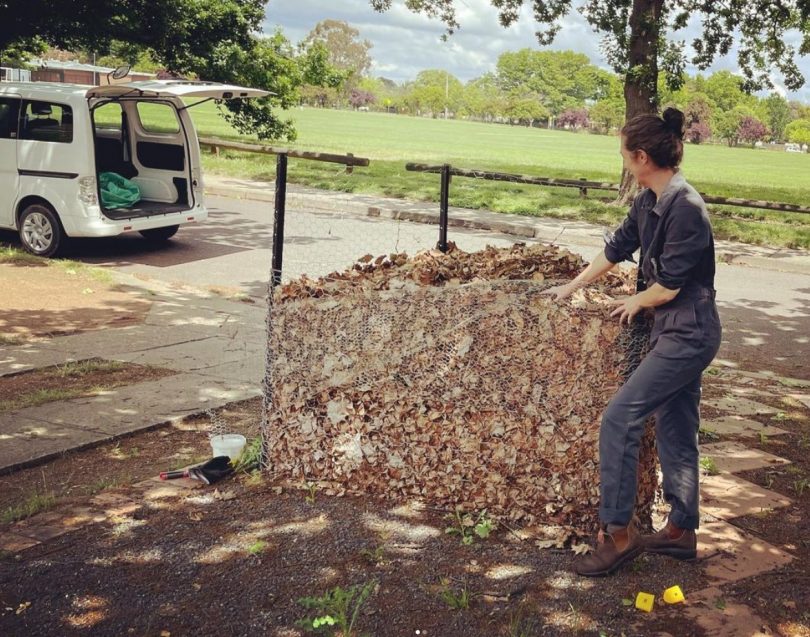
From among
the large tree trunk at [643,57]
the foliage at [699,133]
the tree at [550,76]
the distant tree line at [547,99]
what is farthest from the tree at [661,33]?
the tree at [550,76]

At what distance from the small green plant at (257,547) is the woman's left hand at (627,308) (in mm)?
1856

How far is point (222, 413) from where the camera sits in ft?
21.6

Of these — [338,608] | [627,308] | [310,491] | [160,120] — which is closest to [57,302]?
[160,120]

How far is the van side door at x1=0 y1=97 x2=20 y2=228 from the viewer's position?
41.5 feet

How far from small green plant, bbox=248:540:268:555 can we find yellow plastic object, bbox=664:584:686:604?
173 centimetres

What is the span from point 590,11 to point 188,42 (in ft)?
24.6

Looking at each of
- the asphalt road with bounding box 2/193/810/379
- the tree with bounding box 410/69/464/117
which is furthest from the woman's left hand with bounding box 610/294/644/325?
the tree with bounding box 410/69/464/117

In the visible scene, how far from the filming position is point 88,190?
1230 cm

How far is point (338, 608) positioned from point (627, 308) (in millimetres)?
1754

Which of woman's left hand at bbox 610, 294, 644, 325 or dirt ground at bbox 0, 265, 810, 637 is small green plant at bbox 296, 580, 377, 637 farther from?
woman's left hand at bbox 610, 294, 644, 325

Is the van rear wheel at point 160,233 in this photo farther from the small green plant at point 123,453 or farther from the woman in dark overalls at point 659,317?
the woman in dark overalls at point 659,317

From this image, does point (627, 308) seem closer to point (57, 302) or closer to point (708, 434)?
point (708, 434)

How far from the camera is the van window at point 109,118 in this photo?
13.6 meters

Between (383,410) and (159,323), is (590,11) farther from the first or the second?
(383,410)
